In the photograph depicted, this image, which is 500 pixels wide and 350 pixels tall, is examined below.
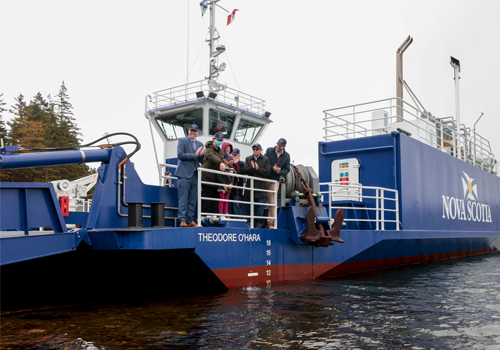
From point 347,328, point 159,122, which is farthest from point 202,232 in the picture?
point 159,122

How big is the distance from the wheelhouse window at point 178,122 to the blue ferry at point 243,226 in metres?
3.80

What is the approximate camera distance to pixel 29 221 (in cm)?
557

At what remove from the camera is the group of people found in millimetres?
7215

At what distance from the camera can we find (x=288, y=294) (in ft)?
22.9

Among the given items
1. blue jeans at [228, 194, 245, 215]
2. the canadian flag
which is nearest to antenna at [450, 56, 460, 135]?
the canadian flag

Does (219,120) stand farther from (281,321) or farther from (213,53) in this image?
(281,321)

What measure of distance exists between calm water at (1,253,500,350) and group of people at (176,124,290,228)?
1.39m

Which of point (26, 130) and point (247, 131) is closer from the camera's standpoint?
point (247, 131)

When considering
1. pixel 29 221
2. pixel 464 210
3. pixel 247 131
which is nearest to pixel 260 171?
pixel 29 221

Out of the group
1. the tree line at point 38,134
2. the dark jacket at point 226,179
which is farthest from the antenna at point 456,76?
the tree line at point 38,134

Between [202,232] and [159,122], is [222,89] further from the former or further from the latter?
[202,232]

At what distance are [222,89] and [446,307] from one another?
45.0 feet

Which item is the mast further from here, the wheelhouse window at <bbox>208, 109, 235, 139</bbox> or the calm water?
the calm water

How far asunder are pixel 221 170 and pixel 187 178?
55cm
